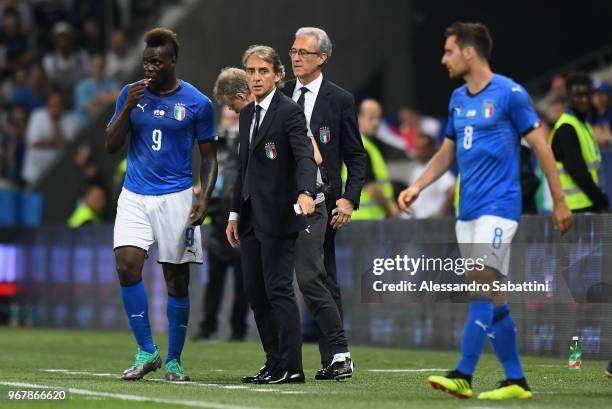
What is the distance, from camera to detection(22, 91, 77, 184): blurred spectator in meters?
22.0

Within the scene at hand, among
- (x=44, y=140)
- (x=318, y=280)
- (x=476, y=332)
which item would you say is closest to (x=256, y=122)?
(x=318, y=280)

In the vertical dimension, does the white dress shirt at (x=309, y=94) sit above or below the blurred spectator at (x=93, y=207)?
above

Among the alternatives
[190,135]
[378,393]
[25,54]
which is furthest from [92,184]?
[378,393]

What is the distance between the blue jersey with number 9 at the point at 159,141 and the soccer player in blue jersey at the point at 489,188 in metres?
2.11

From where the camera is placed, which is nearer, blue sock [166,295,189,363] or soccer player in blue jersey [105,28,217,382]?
soccer player in blue jersey [105,28,217,382]

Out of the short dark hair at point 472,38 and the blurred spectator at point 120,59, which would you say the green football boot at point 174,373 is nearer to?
Result: the short dark hair at point 472,38

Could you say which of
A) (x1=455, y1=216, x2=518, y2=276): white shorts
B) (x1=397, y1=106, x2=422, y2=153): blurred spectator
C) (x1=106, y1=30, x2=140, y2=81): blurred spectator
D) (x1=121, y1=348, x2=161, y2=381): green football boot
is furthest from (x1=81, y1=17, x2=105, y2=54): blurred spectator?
(x1=455, y1=216, x2=518, y2=276): white shorts

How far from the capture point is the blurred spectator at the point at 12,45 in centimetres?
2362

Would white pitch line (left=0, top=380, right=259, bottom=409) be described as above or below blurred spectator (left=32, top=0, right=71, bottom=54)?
below

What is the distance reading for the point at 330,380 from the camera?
10.1 meters

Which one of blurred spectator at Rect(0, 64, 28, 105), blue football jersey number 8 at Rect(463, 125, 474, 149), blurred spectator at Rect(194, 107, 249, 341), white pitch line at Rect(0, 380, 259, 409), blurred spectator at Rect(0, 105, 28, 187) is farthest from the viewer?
blurred spectator at Rect(0, 64, 28, 105)

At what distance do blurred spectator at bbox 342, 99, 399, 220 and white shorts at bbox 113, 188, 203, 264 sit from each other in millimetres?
4389

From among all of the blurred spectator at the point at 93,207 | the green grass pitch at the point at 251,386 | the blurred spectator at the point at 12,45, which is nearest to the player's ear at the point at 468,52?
the green grass pitch at the point at 251,386

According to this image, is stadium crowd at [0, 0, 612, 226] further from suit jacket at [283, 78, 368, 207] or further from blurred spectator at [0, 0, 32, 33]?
suit jacket at [283, 78, 368, 207]
